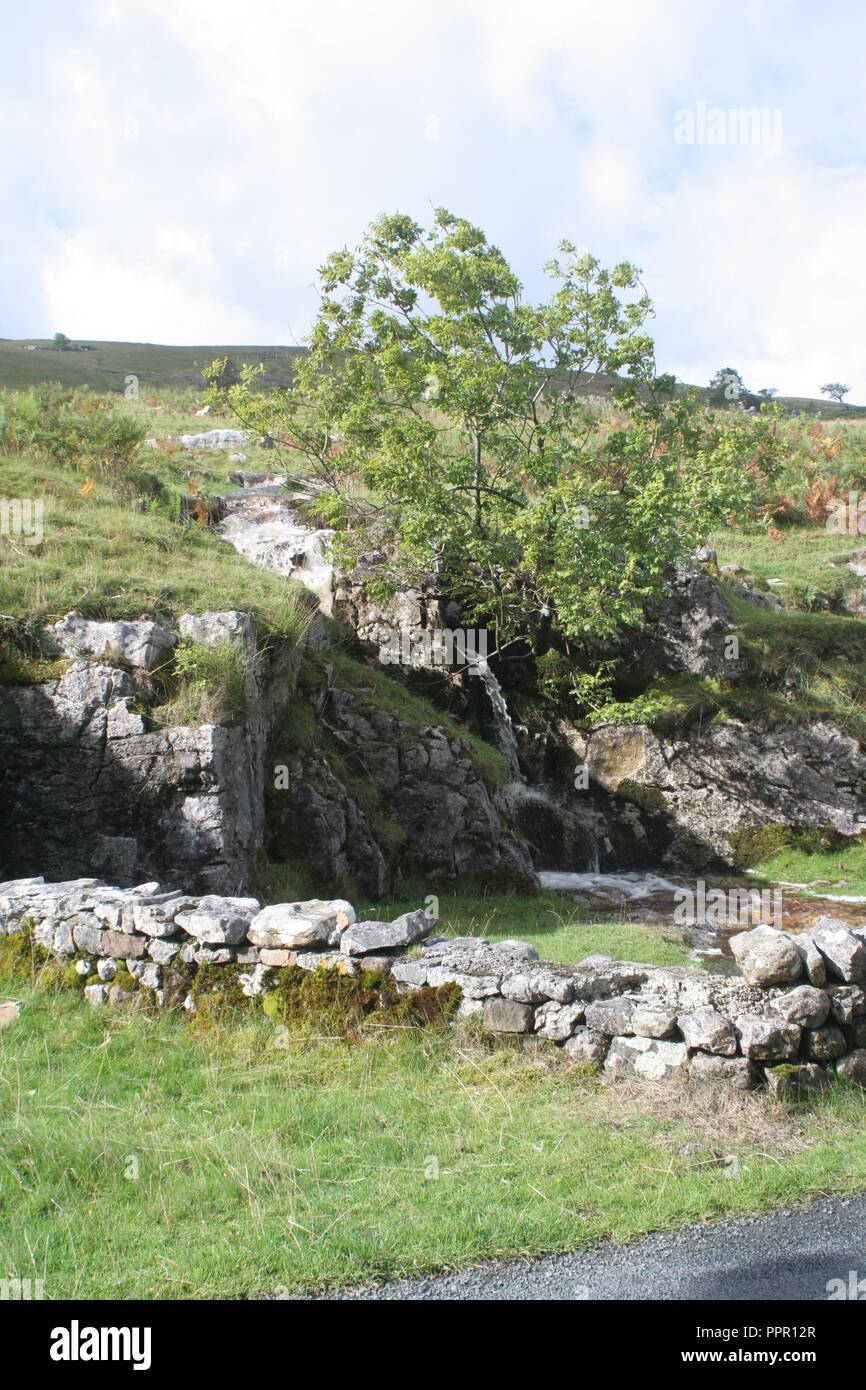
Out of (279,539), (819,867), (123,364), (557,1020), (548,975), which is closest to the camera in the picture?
(557,1020)

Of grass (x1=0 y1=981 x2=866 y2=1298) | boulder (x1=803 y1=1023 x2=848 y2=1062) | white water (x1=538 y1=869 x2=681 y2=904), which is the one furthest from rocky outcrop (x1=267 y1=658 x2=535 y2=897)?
boulder (x1=803 y1=1023 x2=848 y2=1062)

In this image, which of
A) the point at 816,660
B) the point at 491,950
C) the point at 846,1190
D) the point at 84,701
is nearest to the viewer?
the point at 846,1190

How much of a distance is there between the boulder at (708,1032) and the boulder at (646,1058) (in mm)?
99

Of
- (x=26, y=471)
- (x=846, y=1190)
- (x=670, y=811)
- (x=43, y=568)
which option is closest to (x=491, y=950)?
(x=846, y=1190)

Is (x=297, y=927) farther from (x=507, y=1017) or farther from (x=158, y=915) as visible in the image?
(x=507, y=1017)

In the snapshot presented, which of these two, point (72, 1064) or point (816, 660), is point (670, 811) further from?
point (72, 1064)

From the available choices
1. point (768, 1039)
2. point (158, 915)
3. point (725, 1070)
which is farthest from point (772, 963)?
point (158, 915)

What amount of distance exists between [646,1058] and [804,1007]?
107 cm

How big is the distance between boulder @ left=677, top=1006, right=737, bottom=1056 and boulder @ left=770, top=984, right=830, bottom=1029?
0.36 metres

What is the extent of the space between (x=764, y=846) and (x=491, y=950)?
37.5 ft

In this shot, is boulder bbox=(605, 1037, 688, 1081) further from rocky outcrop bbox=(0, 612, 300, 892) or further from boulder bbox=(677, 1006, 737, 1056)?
rocky outcrop bbox=(0, 612, 300, 892)

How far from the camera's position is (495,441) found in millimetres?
16234

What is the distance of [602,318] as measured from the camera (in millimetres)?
15781

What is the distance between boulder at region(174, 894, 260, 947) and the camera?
6824mm
